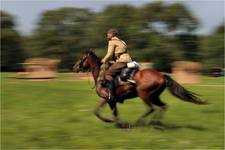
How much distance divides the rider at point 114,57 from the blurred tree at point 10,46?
58668 millimetres

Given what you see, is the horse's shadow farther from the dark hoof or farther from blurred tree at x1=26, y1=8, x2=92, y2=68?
blurred tree at x1=26, y1=8, x2=92, y2=68

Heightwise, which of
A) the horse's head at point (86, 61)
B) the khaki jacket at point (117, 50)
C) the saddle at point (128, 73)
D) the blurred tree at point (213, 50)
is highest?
the khaki jacket at point (117, 50)

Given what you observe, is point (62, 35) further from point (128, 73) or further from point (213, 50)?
point (128, 73)

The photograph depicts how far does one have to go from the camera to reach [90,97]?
67.1 ft

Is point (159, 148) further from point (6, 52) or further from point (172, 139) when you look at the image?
point (6, 52)

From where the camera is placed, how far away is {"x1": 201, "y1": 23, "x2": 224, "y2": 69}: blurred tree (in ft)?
246

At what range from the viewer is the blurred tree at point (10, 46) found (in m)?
74.5

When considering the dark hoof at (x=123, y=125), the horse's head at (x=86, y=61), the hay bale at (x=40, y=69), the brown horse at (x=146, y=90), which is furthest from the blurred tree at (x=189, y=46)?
the dark hoof at (x=123, y=125)

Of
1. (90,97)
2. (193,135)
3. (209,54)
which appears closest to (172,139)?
(193,135)

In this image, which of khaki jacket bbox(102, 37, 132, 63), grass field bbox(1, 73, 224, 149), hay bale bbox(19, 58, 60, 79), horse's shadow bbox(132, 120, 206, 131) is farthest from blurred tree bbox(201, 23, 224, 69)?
khaki jacket bbox(102, 37, 132, 63)

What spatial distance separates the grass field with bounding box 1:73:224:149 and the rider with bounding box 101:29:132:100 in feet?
3.84

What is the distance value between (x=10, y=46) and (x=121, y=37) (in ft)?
56.0

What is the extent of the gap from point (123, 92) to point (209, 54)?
63065 mm

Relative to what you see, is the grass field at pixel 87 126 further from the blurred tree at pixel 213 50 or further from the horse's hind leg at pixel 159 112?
the blurred tree at pixel 213 50
